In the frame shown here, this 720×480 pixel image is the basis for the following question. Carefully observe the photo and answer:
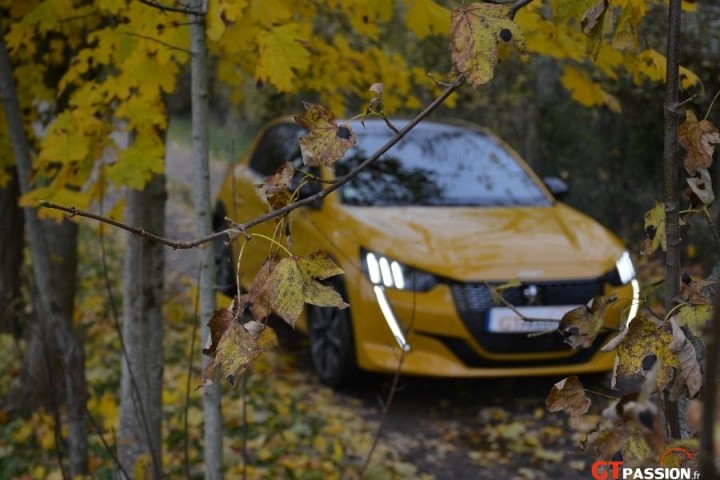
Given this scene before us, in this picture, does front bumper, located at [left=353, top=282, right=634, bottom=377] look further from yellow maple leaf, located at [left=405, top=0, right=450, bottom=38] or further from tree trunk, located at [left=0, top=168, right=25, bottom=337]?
tree trunk, located at [left=0, top=168, right=25, bottom=337]

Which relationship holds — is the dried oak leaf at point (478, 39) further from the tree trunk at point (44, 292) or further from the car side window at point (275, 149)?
the car side window at point (275, 149)

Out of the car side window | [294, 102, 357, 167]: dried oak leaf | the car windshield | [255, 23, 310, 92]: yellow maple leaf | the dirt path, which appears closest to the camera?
[294, 102, 357, 167]: dried oak leaf

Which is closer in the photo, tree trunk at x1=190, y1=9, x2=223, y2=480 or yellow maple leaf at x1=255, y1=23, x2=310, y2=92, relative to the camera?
tree trunk at x1=190, y1=9, x2=223, y2=480

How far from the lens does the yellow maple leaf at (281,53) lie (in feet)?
8.43

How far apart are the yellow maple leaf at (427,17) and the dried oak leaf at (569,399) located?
1555 millimetres

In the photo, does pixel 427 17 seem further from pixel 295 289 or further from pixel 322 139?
pixel 295 289

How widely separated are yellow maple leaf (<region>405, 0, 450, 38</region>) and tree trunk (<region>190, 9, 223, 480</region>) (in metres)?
0.68

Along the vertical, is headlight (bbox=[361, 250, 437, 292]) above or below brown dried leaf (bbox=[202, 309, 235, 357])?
below

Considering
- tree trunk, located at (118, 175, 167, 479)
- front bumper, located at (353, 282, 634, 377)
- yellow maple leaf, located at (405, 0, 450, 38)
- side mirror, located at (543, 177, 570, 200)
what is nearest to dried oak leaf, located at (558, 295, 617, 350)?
yellow maple leaf, located at (405, 0, 450, 38)

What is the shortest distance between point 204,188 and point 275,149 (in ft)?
13.1

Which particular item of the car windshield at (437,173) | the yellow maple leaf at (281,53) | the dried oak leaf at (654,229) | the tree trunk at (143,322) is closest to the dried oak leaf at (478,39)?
the dried oak leaf at (654,229)

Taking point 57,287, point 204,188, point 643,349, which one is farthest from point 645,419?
point 57,287

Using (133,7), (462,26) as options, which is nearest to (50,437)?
(133,7)

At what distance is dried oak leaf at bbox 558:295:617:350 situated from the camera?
141 centimetres
